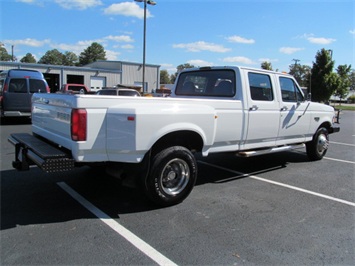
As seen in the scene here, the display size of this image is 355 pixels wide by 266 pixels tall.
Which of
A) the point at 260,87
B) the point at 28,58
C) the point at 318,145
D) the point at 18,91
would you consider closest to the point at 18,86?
the point at 18,91

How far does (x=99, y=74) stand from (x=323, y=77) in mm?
28720

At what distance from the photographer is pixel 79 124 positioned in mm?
3730

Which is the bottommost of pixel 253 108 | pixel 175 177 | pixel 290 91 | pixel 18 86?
pixel 175 177

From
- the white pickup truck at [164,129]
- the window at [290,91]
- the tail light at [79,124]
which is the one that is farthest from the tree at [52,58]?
the tail light at [79,124]

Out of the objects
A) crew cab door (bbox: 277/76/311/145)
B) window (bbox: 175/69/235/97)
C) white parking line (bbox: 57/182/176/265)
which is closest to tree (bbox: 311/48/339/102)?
crew cab door (bbox: 277/76/311/145)

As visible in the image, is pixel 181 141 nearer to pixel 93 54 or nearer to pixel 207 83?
pixel 207 83

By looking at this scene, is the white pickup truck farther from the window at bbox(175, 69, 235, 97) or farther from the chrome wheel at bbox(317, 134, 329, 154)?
the chrome wheel at bbox(317, 134, 329, 154)

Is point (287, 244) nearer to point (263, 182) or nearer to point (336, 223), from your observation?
point (336, 223)

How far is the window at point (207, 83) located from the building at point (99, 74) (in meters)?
34.6

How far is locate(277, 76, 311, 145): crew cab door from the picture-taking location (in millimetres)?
6555

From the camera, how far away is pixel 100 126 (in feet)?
12.7

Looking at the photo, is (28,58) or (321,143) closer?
(321,143)

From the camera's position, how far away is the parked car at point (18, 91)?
46.6ft

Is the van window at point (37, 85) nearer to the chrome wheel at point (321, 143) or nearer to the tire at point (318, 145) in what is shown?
the tire at point (318, 145)
